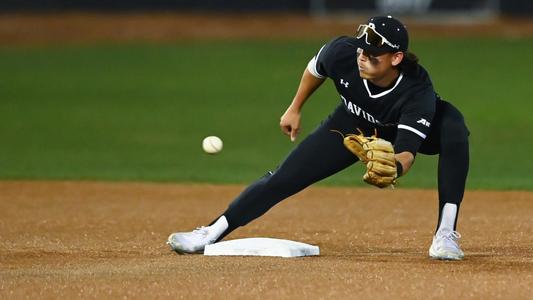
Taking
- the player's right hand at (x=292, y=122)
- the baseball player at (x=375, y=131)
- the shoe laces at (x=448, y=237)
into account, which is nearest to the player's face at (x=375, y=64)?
the baseball player at (x=375, y=131)

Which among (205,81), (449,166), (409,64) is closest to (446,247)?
(449,166)

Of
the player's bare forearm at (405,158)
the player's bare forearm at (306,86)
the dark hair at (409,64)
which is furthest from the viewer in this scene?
the player's bare forearm at (306,86)

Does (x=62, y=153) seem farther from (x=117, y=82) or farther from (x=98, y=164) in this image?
(x=117, y=82)

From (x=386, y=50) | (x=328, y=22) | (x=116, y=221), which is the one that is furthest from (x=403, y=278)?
(x=328, y=22)

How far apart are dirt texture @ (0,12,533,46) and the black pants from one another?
1753 cm

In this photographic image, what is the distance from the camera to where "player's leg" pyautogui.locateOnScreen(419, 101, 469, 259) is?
6.18 m

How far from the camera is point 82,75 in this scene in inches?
799

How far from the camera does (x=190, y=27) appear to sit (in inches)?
1005

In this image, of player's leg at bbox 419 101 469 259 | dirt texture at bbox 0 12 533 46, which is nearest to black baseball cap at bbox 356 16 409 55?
player's leg at bbox 419 101 469 259

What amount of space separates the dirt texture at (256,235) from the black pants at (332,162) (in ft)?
1.25

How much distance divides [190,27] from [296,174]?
19402mm

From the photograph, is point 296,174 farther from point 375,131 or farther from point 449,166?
point 449,166

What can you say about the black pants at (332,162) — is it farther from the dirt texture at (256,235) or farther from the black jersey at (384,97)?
the dirt texture at (256,235)

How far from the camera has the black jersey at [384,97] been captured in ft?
19.3
